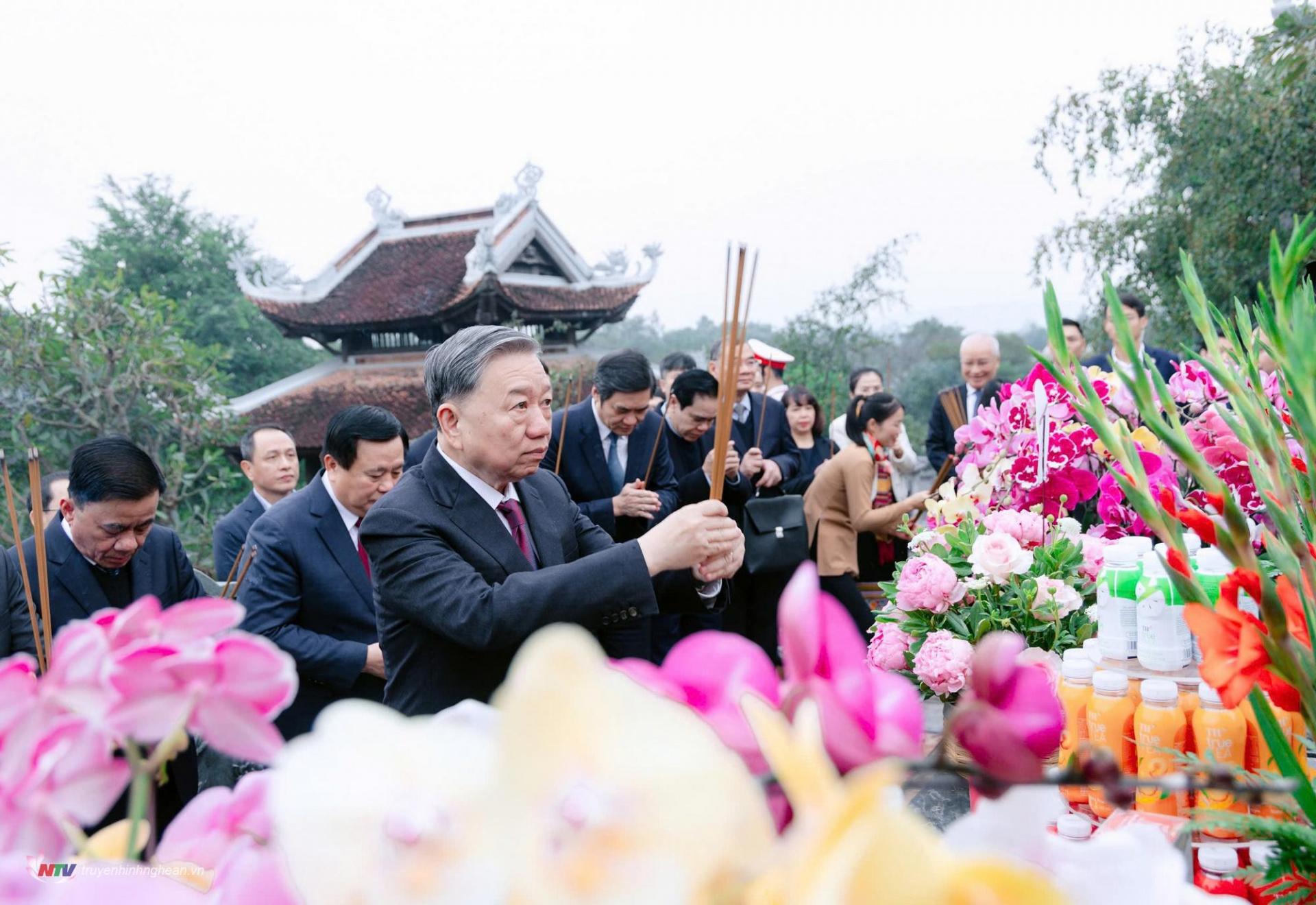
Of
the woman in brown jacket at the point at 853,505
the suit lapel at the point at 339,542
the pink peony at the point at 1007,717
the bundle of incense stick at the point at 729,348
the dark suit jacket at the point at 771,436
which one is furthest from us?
the dark suit jacket at the point at 771,436

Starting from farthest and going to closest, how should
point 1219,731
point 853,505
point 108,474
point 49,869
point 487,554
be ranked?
1. point 853,505
2. point 108,474
3. point 487,554
4. point 1219,731
5. point 49,869

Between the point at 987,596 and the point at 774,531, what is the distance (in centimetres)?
236

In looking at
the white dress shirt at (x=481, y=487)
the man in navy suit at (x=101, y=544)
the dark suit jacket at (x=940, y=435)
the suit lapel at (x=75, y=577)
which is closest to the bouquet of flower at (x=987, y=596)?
the white dress shirt at (x=481, y=487)

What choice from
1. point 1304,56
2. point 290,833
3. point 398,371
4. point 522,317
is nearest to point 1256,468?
point 290,833

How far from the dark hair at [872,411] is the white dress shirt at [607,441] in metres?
1.21

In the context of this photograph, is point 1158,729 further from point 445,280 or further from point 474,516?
point 445,280

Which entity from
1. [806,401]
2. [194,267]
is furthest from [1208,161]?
[194,267]

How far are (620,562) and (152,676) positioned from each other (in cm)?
108

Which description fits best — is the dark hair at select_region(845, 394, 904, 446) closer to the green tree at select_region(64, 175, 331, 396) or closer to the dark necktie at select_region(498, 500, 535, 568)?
the dark necktie at select_region(498, 500, 535, 568)

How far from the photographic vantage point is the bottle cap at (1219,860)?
108 centimetres

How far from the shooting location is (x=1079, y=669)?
1.50 m

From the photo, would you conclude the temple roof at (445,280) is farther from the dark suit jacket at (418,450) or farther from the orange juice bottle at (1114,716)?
the orange juice bottle at (1114,716)

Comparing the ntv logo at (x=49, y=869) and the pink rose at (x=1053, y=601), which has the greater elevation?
the ntv logo at (x=49, y=869)

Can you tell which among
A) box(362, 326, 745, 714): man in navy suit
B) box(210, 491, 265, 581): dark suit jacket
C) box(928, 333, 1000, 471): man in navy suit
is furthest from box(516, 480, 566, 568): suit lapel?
box(928, 333, 1000, 471): man in navy suit
